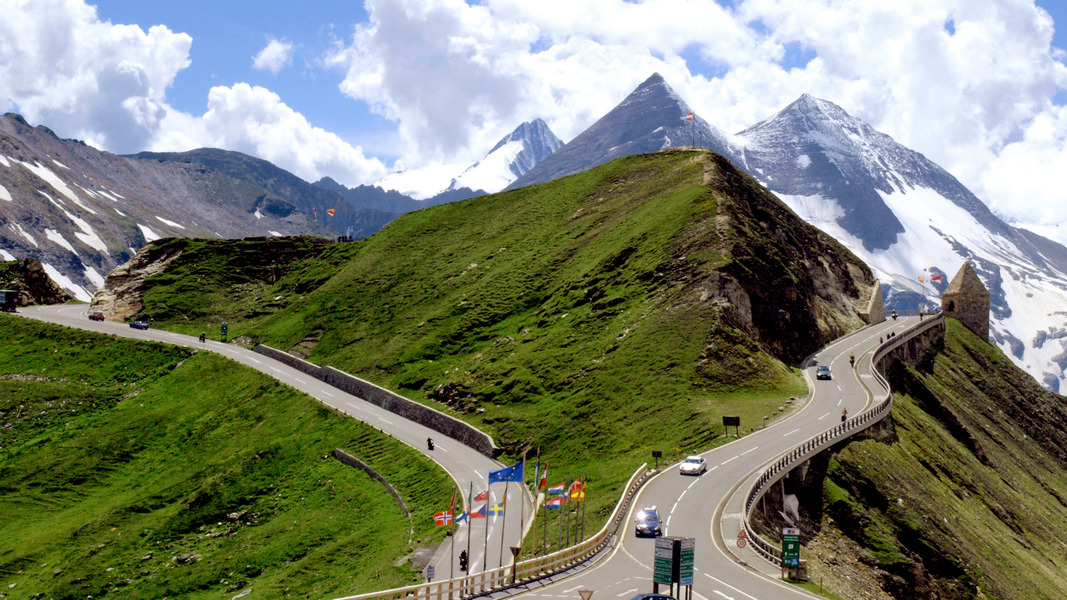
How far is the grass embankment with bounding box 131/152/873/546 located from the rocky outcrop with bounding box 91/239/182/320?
2927 millimetres

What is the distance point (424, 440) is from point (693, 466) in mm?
29283

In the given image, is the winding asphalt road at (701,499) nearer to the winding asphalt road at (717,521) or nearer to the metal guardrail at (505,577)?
the winding asphalt road at (717,521)

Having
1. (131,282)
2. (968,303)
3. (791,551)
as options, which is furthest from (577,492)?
(131,282)

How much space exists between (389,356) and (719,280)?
39358mm

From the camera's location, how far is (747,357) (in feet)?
250

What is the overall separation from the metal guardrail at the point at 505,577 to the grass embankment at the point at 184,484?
6933 mm

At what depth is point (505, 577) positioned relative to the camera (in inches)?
1452

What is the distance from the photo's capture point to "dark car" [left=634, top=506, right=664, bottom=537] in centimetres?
4447

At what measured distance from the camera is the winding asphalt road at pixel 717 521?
121 feet

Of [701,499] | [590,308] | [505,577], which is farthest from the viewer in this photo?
[590,308]

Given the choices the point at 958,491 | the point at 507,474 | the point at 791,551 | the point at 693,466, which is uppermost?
the point at 693,466

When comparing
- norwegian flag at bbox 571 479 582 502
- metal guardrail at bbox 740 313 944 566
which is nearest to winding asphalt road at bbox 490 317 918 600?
metal guardrail at bbox 740 313 944 566

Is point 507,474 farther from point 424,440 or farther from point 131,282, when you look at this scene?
point 131,282

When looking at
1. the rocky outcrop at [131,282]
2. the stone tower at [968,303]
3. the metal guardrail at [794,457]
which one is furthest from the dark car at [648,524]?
the rocky outcrop at [131,282]
